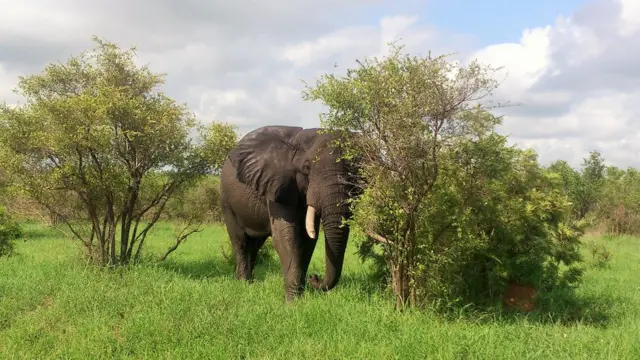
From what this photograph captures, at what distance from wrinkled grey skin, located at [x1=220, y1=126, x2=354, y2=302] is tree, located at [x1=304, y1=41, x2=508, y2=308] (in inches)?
27.8

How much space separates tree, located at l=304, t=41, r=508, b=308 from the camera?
21.1 feet

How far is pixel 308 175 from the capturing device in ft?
28.3

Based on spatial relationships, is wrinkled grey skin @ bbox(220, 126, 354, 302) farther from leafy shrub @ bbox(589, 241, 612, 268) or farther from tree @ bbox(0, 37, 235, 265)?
leafy shrub @ bbox(589, 241, 612, 268)

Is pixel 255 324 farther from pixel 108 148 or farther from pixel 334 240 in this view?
pixel 108 148

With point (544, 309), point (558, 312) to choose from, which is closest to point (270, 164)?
point (544, 309)

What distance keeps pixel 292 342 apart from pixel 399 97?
3.28 metres

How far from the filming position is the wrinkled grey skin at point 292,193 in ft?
26.2

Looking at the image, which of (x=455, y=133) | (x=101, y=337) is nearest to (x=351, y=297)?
(x=455, y=133)

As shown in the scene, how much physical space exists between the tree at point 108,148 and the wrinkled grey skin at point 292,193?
1.31m

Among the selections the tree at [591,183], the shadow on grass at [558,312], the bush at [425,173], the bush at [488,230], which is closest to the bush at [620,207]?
the tree at [591,183]

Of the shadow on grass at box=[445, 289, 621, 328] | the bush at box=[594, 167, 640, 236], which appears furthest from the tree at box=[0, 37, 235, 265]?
the bush at box=[594, 167, 640, 236]

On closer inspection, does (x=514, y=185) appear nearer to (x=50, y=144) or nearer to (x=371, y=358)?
(x=371, y=358)

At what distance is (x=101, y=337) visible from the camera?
6543 mm

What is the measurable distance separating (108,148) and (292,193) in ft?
12.8
